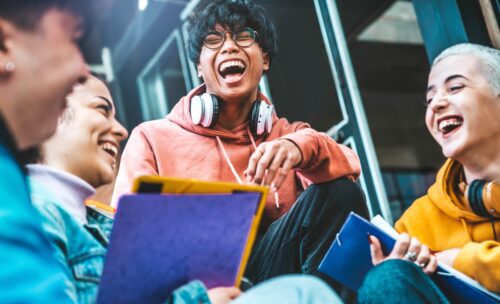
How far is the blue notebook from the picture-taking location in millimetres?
1493

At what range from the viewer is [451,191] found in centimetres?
208

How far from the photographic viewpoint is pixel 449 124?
2070 millimetres

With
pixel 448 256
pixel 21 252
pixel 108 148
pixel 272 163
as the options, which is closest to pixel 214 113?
pixel 272 163

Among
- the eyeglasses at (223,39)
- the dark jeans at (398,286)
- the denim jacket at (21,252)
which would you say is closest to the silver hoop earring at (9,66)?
the denim jacket at (21,252)

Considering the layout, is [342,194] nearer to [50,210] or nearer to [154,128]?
[154,128]

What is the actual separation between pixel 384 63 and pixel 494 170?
4352 mm

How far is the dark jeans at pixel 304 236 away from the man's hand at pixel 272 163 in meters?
0.12

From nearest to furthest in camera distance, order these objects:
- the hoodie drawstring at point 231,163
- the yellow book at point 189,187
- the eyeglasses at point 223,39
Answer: the yellow book at point 189,187
the hoodie drawstring at point 231,163
the eyeglasses at point 223,39

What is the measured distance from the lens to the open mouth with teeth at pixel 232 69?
1.98 m

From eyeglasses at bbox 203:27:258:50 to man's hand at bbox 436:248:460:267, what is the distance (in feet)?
2.94

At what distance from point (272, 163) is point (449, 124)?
0.80m

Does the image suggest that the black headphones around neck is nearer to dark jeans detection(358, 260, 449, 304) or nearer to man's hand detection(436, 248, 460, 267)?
man's hand detection(436, 248, 460, 267)

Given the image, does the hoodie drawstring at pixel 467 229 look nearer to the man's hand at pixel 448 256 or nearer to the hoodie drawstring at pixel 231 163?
the man's hand at pixel 448 256

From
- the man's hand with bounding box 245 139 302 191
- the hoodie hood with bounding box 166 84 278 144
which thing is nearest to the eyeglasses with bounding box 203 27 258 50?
the hoodie hood with bounding box 166 84 278 144
